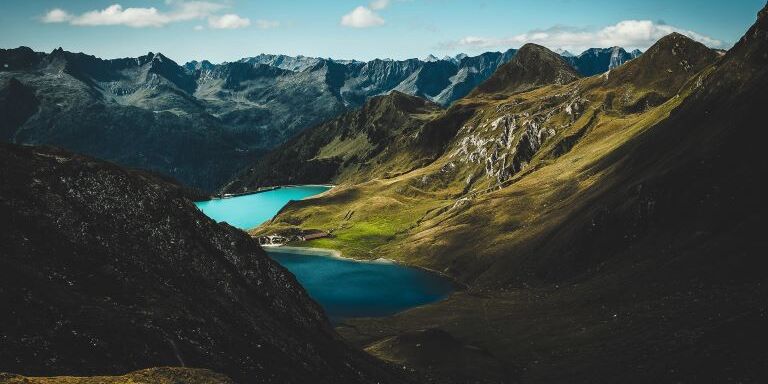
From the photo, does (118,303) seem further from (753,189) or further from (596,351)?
(753,189)

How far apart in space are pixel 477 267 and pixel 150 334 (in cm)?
11517

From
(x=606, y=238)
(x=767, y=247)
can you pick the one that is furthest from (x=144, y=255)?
(x=606, y=238)

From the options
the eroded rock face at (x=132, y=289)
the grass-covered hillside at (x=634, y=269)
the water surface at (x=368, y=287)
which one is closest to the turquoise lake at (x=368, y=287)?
the water surface at (x=368, y=287)

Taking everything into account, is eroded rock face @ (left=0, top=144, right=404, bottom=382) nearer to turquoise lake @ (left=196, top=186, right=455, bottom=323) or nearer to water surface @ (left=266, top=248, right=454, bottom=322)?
turquoise lake @ (left=196, top=186, right=455, bottom=323)

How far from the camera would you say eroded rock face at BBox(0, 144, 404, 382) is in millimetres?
47969

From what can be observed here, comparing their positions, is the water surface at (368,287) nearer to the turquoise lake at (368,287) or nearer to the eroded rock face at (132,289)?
the turquoise lake at (368,287)

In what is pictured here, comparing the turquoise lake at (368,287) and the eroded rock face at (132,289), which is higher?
the eroded rock face at (132,289)

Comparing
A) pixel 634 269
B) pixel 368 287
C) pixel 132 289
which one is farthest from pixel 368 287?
pixel 132 289

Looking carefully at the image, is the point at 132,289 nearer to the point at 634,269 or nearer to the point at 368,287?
the point at 634,269

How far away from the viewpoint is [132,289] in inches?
2354

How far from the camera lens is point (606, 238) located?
126 metres

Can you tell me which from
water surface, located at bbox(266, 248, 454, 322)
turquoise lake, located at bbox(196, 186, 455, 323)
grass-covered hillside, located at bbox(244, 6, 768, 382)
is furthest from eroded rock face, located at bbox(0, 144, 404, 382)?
water surface, located at bbox(266, 248, 454, 322)

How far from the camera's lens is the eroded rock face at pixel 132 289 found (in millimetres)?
47969

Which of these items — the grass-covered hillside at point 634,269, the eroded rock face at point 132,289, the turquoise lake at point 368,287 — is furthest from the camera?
the turquoise lake at point 368,287
